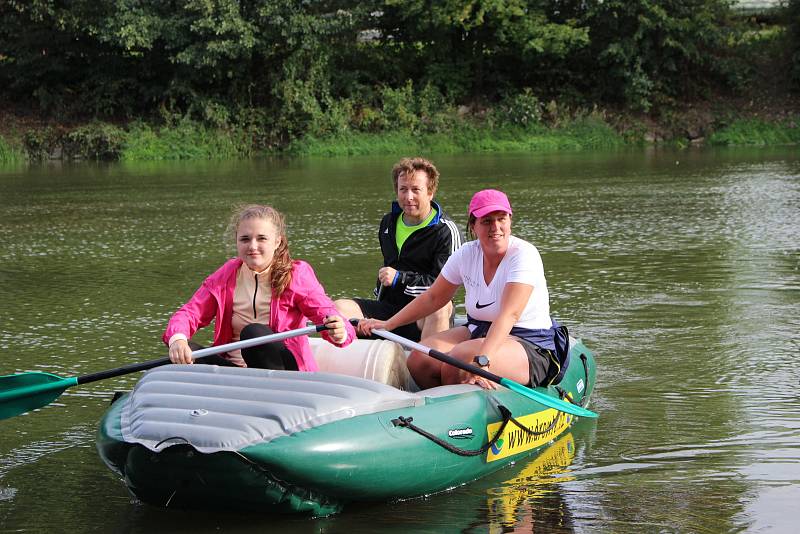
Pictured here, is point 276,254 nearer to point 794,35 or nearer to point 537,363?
point 537,363

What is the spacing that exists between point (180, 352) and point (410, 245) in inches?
78.6

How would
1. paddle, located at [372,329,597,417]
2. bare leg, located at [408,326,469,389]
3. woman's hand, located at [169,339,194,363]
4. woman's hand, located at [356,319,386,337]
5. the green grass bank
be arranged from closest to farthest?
woman's hand, located at [169,339,194,363]
paddle, located at [372,329,597,417]
bare leg, located at [408,326,469,389]
woman's hand, located at [356,319,386,337]
the green grass bank

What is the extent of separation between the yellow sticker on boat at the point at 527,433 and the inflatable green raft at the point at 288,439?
0.03m

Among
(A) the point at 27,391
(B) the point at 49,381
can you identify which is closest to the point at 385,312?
(B) the point at 49,381

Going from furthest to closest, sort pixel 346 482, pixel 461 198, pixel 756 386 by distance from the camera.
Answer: pixel 461 198
pixel 756 386
pixel 346 482

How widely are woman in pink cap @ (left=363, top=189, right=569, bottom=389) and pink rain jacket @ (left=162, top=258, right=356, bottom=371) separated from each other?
0.50m

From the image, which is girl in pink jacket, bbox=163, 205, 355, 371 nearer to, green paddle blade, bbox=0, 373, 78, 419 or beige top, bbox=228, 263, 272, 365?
beige top, bbox=228, 263, 272, 365

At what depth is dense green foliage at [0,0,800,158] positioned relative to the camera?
2738cm

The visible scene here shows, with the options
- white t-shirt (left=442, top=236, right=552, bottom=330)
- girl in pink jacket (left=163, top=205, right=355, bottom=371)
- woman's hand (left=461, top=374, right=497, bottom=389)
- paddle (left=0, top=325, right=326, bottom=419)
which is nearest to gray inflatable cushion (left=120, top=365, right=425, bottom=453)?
paddle (left=0, top=325, right=326, bottom=419)

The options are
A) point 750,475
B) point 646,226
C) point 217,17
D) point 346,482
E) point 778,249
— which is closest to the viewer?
point 346,482

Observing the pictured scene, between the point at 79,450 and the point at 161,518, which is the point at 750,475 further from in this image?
the point at 79,450

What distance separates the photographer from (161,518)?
4.62 m

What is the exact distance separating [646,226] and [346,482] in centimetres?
925

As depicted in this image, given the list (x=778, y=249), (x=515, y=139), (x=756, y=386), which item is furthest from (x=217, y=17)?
(x=756, y=386)
